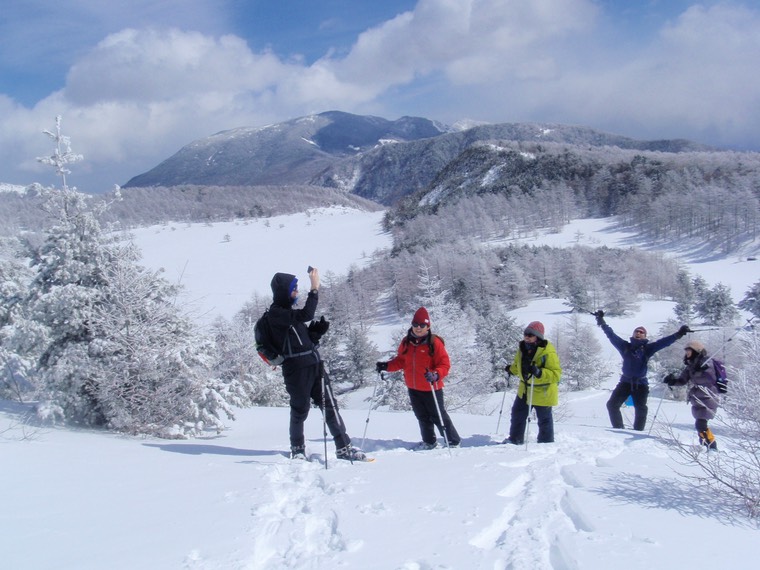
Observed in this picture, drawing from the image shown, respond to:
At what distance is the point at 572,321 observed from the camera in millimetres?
42906

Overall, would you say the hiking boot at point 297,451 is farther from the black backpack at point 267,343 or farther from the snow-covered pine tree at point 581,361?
the snow-covered pine tree at point 581,361

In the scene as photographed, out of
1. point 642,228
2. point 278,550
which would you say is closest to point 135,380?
point 278,550

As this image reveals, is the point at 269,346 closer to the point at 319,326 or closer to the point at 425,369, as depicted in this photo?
the point at 319,326

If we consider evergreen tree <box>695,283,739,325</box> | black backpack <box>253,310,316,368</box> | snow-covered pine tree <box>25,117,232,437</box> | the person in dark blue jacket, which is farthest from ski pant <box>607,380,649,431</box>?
evergreen tree <box>695,283,739,325</box>

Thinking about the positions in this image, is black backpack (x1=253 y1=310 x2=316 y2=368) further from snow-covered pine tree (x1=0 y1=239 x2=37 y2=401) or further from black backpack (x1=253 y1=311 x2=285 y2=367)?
snow-covered pine tree (x1=0 y1=239 x2=37 y2=401)

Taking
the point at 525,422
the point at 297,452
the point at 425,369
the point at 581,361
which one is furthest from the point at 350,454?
the point at 581,361

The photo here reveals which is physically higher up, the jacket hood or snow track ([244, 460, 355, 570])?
the jacket hood

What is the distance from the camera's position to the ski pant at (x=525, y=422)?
630cm

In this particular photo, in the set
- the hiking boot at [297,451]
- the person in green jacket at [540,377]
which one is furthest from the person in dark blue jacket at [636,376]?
the hiking boot at [297,451]

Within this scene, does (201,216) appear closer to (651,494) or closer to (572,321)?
(572,321)

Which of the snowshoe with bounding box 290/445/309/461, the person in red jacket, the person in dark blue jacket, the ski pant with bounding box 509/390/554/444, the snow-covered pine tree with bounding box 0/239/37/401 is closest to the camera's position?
the snowshoe with bounding box 290/445/309/461

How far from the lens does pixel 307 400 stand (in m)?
5.63

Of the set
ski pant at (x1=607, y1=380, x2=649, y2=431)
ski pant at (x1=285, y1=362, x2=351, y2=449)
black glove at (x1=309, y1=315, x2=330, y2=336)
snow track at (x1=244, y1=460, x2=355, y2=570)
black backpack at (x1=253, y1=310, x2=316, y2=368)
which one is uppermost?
black glove at (x1=309, y1=315, x2=330, y2=336)

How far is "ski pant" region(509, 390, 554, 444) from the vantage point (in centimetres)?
630
